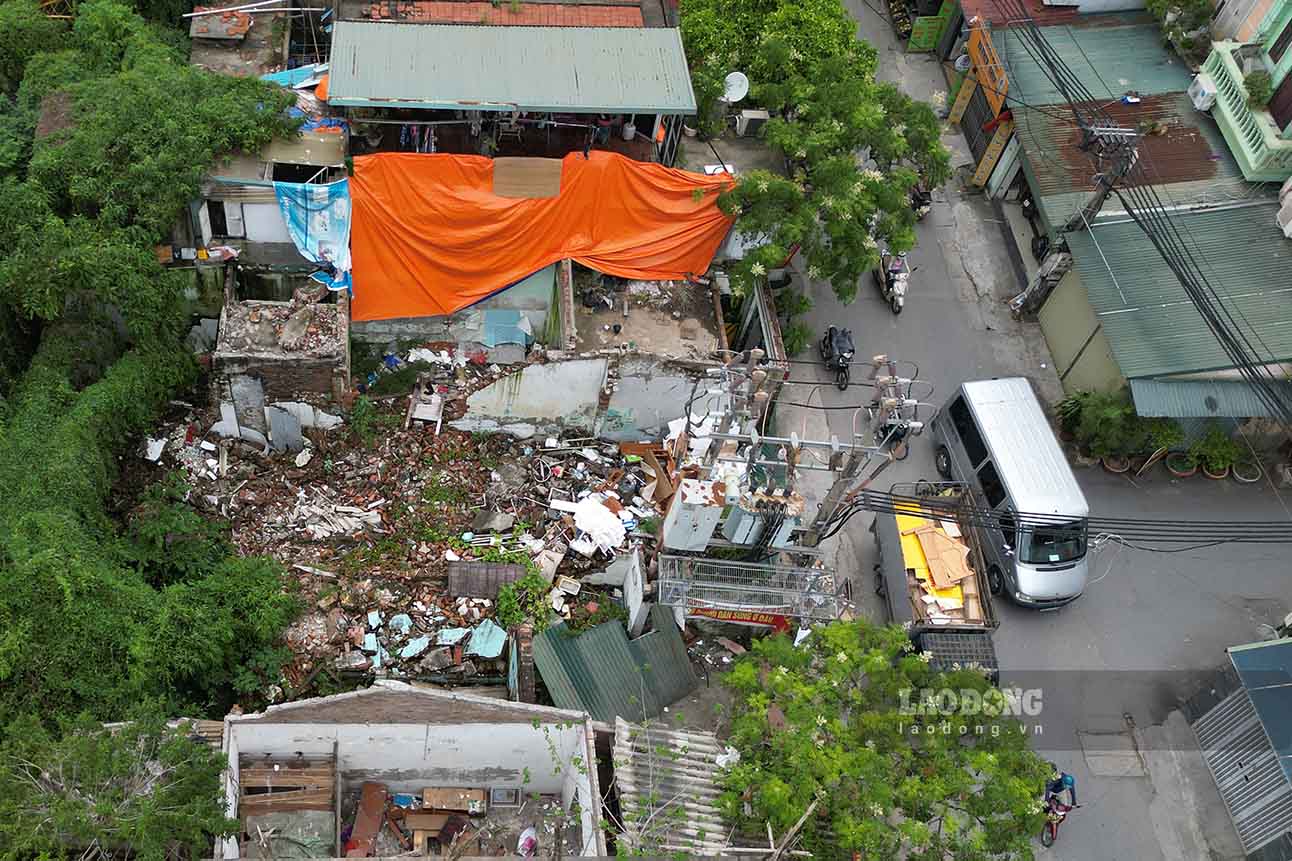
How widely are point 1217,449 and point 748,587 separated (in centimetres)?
1276

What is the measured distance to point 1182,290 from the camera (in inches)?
926

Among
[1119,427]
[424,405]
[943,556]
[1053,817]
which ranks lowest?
[1053,817]

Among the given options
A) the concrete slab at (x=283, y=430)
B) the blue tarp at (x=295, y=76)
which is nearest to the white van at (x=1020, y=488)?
the concrete slab at (x=283, y=430)

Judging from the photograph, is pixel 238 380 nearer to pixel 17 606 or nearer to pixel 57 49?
pixel 17 606

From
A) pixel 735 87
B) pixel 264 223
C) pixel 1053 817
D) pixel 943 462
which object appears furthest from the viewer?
pixel 943 462

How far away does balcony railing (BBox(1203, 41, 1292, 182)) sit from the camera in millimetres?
24109

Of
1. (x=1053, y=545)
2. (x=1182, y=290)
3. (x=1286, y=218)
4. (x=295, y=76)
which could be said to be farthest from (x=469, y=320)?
(x=1286, y=218)

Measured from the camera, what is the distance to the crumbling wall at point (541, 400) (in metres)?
21.2

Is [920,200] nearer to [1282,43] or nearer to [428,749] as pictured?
[1282,43]

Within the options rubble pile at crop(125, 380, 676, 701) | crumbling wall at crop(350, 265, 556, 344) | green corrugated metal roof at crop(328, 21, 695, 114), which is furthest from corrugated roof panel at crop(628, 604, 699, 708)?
green corrugated metal roof at crop(328, 21, 695, 114)

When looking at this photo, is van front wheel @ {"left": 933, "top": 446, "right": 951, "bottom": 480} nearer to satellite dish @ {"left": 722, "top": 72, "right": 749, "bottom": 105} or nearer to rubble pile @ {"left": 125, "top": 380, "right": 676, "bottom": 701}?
rubble pile @ {"left": 125, "top": 380, "right": 676, "bottom": 701}

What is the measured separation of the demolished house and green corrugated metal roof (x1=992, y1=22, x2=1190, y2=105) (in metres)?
21.2

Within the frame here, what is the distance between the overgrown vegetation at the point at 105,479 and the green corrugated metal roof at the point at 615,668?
497 centimetres

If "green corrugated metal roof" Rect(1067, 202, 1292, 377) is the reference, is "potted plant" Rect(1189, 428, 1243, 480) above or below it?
below
